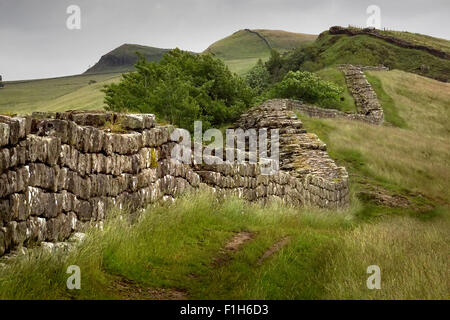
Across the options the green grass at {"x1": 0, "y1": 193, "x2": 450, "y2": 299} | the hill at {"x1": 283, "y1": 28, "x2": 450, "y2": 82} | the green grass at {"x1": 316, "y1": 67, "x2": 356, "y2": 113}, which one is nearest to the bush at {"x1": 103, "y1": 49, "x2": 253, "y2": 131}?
the green grass at {"x1": 316, "y1": 67, "x2": 356, "y2": 113}

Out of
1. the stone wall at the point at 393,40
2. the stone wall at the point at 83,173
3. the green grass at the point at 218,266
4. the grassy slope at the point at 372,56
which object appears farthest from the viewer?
the stone wall at the point at 393,40

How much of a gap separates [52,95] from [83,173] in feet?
493

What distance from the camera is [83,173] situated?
342 inches

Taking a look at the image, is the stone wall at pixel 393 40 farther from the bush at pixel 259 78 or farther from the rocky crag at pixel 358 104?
the rocky crag at pixel 358 104

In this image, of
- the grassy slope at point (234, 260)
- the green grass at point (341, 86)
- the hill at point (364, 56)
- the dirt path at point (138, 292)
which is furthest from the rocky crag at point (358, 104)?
the dirt path at point (138, 292)

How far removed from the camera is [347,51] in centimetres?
10900

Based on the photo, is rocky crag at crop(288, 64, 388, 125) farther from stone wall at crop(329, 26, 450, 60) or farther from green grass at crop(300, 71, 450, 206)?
stone wall at crop(329, 26, 450, 60)

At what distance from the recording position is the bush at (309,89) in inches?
2421

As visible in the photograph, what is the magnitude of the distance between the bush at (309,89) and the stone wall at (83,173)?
153ft

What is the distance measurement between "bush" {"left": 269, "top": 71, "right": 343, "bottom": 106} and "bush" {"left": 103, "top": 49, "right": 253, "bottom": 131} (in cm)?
941

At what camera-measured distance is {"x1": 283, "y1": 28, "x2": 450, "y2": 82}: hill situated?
10588cm

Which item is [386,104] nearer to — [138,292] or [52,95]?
[138,292]

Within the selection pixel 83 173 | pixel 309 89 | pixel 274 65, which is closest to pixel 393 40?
pixel 274 65
